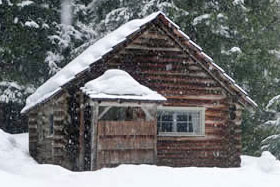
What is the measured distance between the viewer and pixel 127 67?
1734 cm

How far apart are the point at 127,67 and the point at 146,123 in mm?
2424

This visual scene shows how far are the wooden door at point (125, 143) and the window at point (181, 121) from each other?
1964 mm

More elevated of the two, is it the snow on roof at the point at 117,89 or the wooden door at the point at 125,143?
the snow on roof at the point at 117,89

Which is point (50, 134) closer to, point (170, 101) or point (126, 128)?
point (170, 101)

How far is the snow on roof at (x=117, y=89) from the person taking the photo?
14992mm

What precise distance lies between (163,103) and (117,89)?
226 cm

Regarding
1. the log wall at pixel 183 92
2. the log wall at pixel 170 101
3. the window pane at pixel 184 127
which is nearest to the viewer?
the log wall at pixel 170 101

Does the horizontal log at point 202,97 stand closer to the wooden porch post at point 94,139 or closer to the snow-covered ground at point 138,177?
the wooden porch post at point 94,139

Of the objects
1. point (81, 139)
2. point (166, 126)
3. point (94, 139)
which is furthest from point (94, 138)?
point (166, 126)

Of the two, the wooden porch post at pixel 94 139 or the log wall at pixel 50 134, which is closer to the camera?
the wooden porch post at pixel 94 139

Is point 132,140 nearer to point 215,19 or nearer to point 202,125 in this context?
point 202,125

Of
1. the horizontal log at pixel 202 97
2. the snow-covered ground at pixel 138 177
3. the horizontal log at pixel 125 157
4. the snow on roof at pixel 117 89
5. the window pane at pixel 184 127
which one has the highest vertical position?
the snow on roof at pixel 117 89

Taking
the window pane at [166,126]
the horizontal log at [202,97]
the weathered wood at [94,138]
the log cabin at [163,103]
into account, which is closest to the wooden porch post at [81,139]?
the log cabin at [163,103]

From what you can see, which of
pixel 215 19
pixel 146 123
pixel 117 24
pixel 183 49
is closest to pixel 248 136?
pixel 215 19
